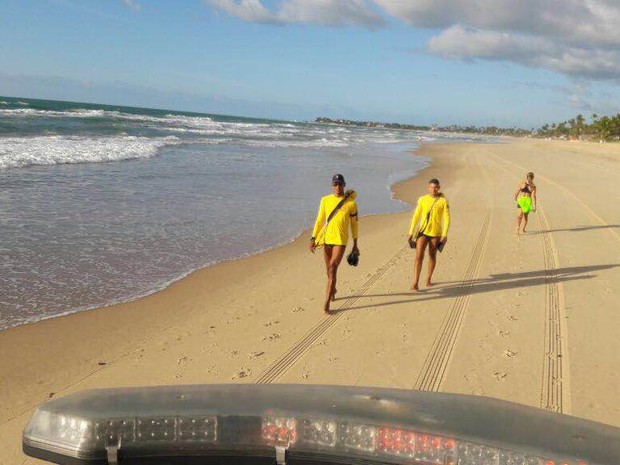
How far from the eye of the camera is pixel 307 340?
6098mm

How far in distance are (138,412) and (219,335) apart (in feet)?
11.4

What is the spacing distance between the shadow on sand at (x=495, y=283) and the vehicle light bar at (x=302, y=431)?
13.9ft

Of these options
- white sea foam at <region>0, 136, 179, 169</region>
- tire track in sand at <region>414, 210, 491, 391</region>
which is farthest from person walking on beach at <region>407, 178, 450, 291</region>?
white sea foam at <region>0, 136, 179, 169</region>

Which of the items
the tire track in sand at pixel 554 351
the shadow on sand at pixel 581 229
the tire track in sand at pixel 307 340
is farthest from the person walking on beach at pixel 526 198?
the tire track in sand at pixel 307 340

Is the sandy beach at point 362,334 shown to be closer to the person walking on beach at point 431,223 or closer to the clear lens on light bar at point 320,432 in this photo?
the person walking on beach at point 431,223

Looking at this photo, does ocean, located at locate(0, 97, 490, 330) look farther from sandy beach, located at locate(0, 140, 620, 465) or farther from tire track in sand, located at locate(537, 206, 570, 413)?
tire track in sand, located at locate(537, 206, 570, 413)

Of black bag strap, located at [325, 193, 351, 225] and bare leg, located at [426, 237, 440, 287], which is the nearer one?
black bag strap, located at [325, 193, 351, 225]

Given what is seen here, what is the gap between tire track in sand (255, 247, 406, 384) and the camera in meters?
5.24

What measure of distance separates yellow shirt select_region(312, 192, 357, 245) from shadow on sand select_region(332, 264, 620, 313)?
898mm

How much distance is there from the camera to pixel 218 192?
16.6m

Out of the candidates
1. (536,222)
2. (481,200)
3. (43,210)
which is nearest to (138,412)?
(43,210)

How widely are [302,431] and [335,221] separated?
4.27m

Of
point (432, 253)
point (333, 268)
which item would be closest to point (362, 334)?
point (333, 268)

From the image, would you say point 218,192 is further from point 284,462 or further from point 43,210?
point 284,462
